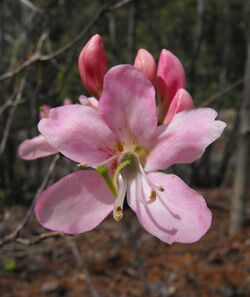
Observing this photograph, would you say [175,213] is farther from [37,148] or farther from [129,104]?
[37,148]

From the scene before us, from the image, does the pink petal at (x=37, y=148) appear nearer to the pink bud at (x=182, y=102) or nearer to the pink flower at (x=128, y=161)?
the pink flower at (x=128, y=161)

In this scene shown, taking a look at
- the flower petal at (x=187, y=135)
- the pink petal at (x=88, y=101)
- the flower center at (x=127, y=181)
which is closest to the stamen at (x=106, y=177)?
the flower center at (x=127, y=181)

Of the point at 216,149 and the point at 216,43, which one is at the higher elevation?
the point at 216,43

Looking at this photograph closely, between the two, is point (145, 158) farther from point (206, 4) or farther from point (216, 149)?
point (216, 149)

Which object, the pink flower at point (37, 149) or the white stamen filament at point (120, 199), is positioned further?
the pink flower at point (37, 149)

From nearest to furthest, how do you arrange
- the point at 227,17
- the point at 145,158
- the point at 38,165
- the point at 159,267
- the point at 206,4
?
the point at 145,158, the point at 159,267, the point at 38,165, the point at 206,4, the point at 227,17

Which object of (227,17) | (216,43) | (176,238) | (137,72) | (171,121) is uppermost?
(137,72)

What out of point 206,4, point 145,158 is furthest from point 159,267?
point 206,4

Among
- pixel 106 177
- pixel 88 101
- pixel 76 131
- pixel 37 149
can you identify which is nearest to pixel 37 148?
pixel 37 149
